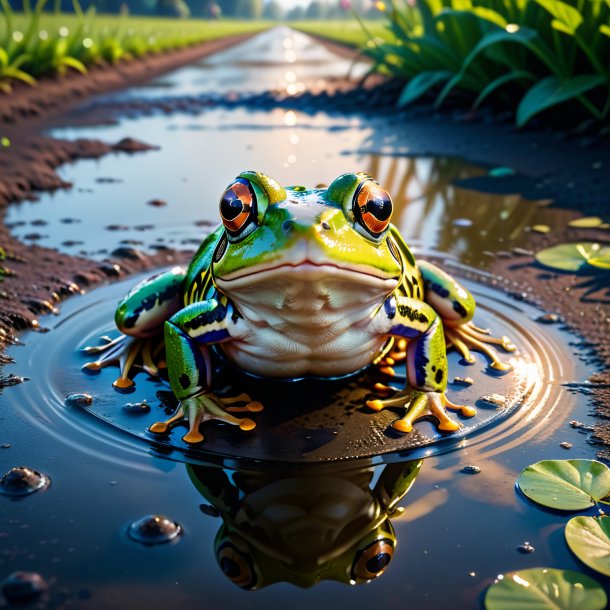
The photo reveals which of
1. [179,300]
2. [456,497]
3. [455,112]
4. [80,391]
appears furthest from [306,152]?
[456,497]

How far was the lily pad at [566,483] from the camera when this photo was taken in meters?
2.03

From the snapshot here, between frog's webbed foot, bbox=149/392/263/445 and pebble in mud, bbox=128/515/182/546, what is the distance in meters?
0.40

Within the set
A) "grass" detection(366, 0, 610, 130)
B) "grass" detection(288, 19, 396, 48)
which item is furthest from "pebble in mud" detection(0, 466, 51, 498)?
"grass" detection(288, 19, 396, 48)

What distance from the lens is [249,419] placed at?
244cm

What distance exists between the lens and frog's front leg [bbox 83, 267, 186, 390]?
2859 mm

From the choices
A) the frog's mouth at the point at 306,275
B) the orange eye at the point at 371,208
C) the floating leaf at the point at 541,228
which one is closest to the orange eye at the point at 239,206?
the frog's mouth at the point at 306,275

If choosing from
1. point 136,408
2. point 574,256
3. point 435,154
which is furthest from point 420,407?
point 435,154

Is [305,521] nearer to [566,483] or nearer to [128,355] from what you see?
[566,483]

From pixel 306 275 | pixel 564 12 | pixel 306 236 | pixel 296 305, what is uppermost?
pixel 564 12

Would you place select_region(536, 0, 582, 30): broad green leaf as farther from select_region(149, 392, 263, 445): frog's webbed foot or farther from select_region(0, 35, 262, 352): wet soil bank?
select_region(149, 392, 263, 445): frog's webbed foot

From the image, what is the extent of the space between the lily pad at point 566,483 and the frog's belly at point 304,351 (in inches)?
26.5

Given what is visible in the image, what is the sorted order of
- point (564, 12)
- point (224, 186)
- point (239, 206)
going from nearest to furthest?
point (239, 206) < point (564, 12) < point (224, 186)

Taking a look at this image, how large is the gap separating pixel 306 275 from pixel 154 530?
791 millimetres

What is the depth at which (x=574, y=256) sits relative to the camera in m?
4.01
